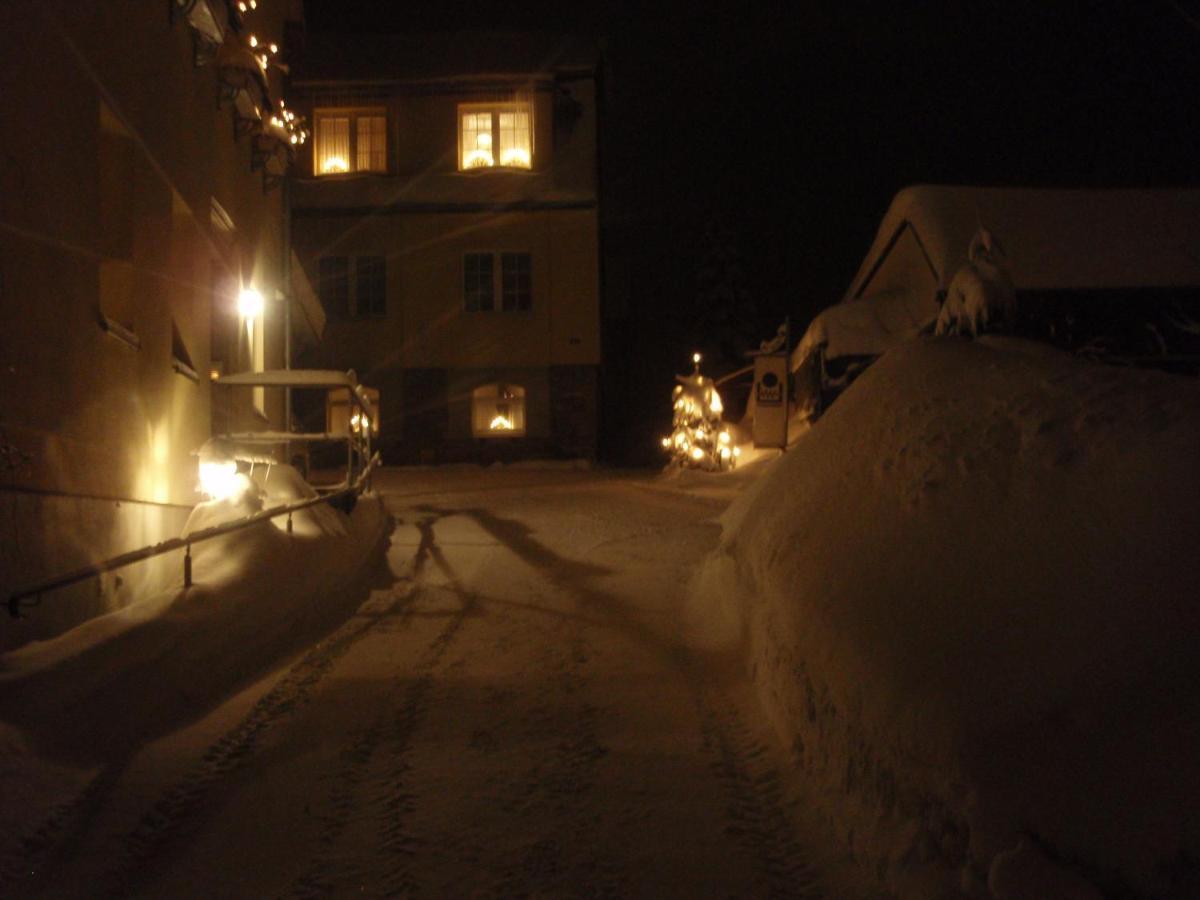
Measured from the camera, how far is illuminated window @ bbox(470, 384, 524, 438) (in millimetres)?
28562

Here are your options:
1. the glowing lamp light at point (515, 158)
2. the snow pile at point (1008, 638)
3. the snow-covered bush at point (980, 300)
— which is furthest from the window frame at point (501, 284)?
the snow pile at point (1008, 638)

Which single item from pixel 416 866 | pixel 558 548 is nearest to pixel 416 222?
pixel 558 548

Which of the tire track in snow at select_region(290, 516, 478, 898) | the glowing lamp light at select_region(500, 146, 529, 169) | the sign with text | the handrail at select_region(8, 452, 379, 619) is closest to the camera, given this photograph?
the tire track in snow at select_region(290, 516, 478, 898)

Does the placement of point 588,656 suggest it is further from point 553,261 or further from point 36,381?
point 553,261

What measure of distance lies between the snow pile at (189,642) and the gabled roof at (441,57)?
20.3m

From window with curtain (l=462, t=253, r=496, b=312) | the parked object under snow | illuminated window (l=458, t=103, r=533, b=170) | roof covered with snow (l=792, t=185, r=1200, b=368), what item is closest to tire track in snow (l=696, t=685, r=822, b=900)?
the parked object under snow

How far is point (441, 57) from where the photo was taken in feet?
93.5

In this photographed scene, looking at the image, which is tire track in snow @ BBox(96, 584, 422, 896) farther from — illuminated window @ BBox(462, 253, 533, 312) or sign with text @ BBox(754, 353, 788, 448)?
illuminated window @ BBox(462, 253, 533, 312)

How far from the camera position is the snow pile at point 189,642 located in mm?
5164

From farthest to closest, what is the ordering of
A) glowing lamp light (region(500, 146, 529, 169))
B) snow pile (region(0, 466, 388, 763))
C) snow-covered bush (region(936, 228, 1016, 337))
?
1. glowing lamp light (region(500, 146, 529, 169))
2. snow-covered bush (region(936, 228, 1016, 337))
3. snow pile (region(0, 466, 388, 763))

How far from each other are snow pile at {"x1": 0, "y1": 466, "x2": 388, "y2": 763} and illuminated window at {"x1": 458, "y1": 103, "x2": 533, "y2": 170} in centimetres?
1941

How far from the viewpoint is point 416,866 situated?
4164mm

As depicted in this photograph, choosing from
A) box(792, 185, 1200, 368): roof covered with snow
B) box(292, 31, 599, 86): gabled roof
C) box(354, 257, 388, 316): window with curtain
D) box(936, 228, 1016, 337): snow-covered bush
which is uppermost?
box(292, 31, 599, 86): gabled roof

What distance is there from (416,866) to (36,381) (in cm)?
506
